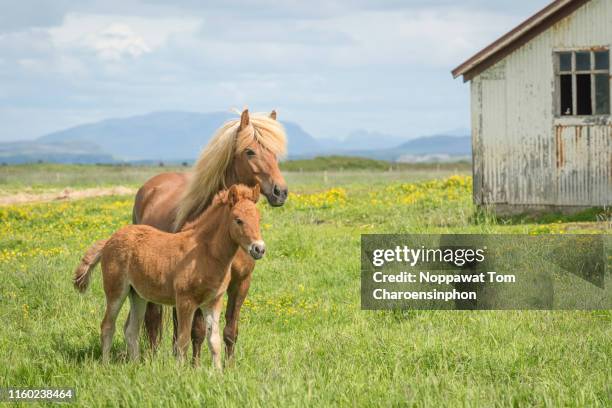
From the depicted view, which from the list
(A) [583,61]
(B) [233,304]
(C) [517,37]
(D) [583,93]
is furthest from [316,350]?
(D) [583,93]

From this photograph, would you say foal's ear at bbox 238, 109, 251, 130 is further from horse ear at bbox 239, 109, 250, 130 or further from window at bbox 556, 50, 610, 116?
window at bbox 556, 50, 610, 116

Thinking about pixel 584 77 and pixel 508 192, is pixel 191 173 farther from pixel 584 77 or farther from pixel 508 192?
pixel 584 77

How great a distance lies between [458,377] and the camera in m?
7.29

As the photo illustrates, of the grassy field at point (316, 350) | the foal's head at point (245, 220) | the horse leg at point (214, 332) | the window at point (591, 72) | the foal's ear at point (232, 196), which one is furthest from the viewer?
the window at point (591, 72)

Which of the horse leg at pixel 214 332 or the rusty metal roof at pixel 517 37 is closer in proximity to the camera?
the horse leg at pixel 214 332

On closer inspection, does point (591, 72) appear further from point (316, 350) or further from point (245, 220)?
point (245, 220)

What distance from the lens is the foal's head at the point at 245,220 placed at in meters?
6.85

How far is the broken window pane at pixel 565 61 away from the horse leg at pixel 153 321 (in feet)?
47.5

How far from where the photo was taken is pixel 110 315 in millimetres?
7887

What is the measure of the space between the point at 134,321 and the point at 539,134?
1447 centimetres

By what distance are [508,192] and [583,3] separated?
4731 millimetres

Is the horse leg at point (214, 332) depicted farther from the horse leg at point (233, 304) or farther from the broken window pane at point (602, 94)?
the broken window pane at point (602, 94)

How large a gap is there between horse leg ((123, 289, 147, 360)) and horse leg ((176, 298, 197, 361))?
88 centimetres

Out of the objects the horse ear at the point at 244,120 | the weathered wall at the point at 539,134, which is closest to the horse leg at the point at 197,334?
the horse ear at the point at 244,120
